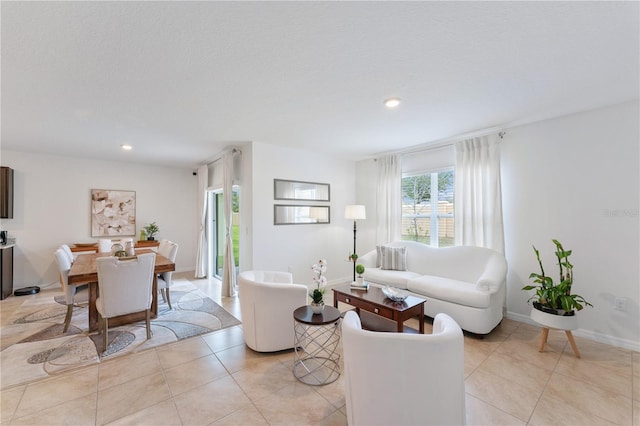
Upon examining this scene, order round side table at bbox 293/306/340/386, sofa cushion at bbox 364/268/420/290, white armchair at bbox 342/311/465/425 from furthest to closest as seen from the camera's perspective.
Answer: sofa cushion at bbox 364/268/420/290
round side table at bbox 293/306/340/386
white armchair at bbox 342/311/465/425

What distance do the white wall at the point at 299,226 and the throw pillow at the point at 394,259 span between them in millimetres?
1258

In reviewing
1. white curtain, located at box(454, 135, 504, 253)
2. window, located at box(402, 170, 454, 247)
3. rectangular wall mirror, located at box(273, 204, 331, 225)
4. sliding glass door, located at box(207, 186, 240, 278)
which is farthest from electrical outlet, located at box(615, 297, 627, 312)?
sliding glass door, located at box(207, 186, 240, 278)

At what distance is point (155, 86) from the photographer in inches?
94.7

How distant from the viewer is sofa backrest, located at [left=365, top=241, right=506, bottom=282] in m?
3.57

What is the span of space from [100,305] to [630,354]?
5.39m

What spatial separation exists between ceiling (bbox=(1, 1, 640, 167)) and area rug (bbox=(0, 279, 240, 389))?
2470mm

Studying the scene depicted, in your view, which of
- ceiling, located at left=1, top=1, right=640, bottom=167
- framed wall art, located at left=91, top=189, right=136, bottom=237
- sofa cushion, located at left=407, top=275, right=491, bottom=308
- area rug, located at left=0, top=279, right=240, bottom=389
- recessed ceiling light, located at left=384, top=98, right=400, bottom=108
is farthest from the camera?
framed wall art, located at left=91, top=189, right=136, bottom=237

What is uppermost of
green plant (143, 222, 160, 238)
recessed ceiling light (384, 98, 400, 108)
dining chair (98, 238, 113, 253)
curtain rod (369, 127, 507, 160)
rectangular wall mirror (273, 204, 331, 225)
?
recessed ceiling light (384, 98, 400, 108)

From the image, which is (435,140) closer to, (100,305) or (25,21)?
(25,21)

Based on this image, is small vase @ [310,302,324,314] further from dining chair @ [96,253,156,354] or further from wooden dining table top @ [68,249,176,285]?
wooden dining table top @ [68,249,176,285]

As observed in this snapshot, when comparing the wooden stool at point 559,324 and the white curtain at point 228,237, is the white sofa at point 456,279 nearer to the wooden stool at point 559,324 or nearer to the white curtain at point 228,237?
the wooden stool at point 559,324

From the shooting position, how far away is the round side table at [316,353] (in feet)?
7.50

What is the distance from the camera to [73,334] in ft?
10.1

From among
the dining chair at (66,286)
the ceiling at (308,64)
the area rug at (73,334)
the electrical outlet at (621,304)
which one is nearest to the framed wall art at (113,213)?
the area rug at (73,334)
